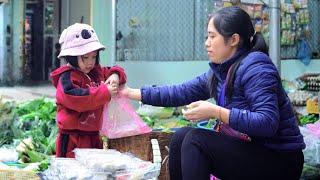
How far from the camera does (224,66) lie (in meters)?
2.72

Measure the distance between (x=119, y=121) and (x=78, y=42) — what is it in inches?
22.1

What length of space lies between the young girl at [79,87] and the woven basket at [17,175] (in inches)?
15.0

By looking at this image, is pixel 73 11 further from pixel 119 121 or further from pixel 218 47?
pixel 218 47

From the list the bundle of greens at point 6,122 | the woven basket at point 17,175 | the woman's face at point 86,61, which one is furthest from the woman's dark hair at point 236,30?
the bundle of greens at point 6,122

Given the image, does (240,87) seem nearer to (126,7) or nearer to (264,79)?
(264,79)

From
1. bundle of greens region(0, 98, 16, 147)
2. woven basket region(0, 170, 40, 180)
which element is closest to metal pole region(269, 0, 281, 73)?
woven basket region(0, 170, 40, 180)

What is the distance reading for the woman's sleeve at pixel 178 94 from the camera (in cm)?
309

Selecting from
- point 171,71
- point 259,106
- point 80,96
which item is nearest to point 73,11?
point 171,71

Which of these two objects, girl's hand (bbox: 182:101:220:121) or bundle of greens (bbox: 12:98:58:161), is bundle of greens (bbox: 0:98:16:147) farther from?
girl's hand (bbox: 182:101:220:121)

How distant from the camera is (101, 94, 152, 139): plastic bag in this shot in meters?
3.33

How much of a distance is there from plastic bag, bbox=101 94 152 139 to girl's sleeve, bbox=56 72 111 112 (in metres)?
0.16

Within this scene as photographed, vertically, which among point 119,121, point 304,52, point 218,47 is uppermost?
Result: point 218,47

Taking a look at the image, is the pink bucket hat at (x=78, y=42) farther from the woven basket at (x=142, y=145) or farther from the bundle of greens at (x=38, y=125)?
the bundle of greens at (x=38, y=125)

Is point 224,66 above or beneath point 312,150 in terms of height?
above
